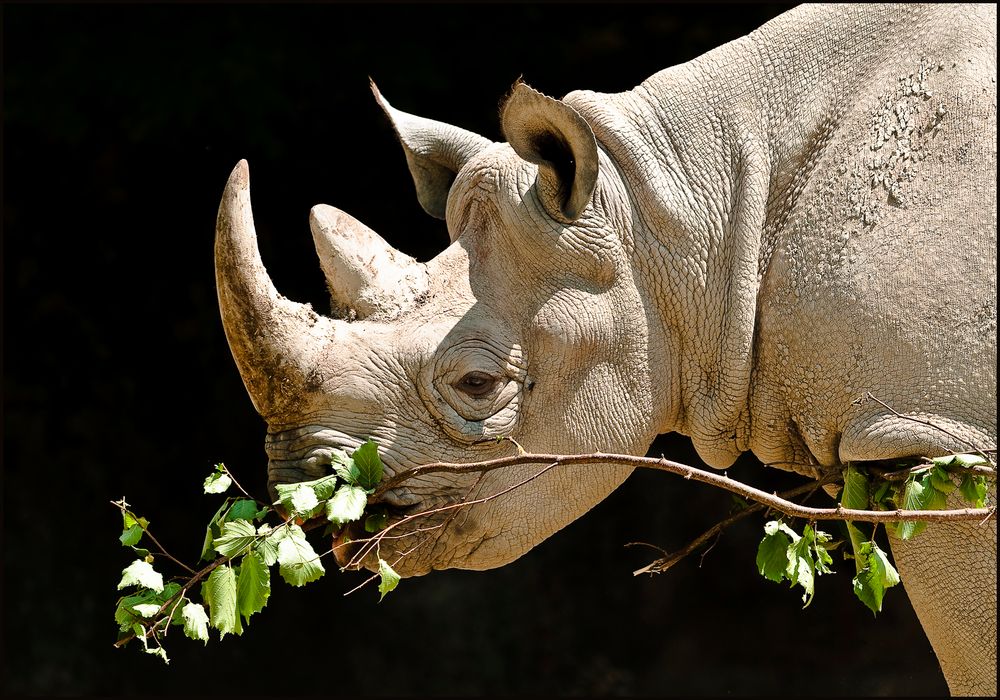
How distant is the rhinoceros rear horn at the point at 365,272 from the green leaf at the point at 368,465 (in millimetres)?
342

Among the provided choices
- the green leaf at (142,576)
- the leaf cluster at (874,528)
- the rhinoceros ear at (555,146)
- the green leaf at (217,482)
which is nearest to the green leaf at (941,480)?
the leaf cluster at (874,528)

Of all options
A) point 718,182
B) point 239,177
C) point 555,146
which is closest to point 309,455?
point 239,177

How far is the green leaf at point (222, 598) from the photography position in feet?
8.74

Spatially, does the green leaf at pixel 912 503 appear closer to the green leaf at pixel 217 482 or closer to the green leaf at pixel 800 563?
the green leaf at pixel 800 563

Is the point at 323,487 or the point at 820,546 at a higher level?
the point at 323,487

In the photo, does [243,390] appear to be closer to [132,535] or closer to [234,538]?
[132,535]

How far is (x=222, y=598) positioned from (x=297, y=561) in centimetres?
17

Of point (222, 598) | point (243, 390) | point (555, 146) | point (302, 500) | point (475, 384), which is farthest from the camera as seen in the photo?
point (243, 390)

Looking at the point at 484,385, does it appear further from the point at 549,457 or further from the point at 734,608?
the point at 734,608

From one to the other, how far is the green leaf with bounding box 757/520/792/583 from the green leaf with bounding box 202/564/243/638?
1108 mm

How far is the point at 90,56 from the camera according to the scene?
254 inches

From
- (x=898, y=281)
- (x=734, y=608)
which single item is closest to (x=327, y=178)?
(x=734, y=608)

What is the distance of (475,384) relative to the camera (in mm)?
3064

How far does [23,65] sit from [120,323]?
138 centimetres
